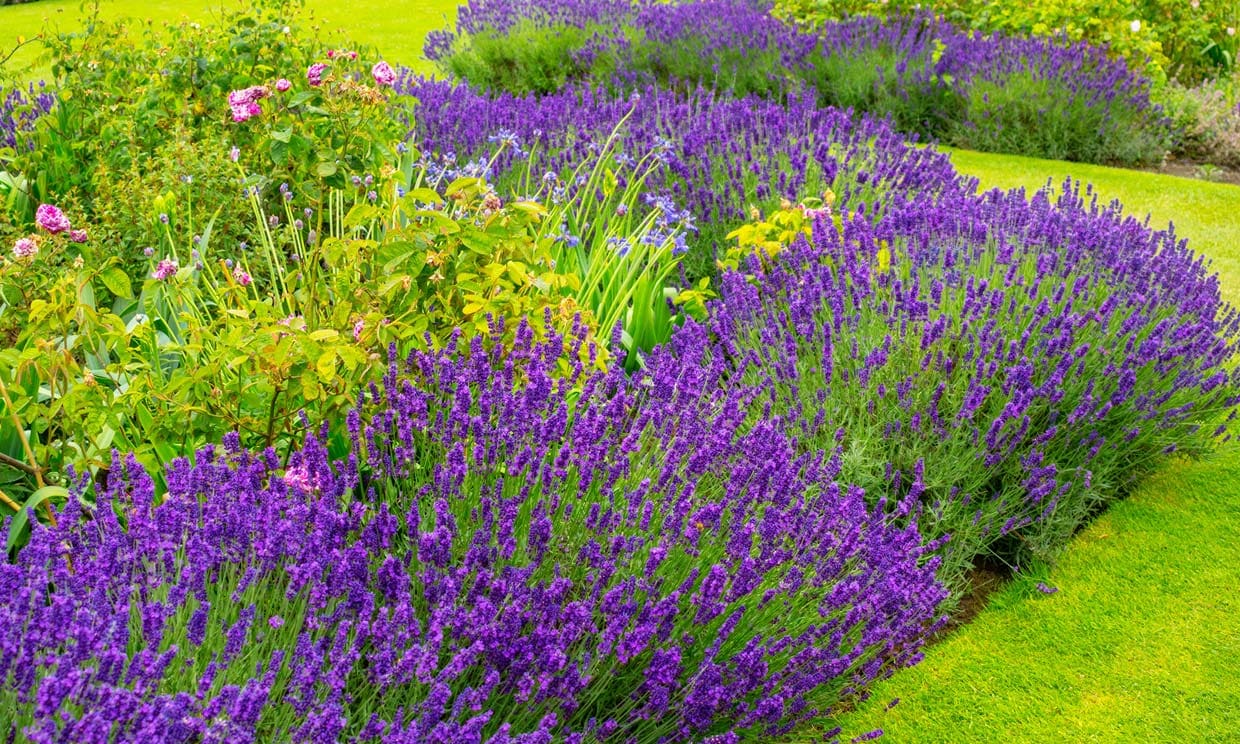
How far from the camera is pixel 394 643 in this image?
6.34ft

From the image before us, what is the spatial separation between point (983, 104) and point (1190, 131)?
149cm

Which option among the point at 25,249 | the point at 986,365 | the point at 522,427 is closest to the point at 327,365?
the point at 522,427

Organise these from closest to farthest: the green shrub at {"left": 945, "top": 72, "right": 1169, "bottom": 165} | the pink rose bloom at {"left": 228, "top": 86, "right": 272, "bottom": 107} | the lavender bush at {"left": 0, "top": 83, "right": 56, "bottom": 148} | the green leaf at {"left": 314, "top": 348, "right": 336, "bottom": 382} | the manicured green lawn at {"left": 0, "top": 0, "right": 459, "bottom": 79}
Answer: the green leaf at {"left": 314, "top": 348, "right": 336, "bottom": 382} < the pink rose bloom at {"left": 228, "top": 86, "right": 272, "bottom": 107} < the lavender bush at {"left": 0, "top": 83, "right": 56, "bottom": 148} < the green shrub at {"left": 945, "top": 72, "right": 1169, "bottom": 165} < the manicured green lawn at {"left": 0, "top": 0, "right": 459, "bottom": 79}

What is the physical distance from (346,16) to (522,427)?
44.3 ft

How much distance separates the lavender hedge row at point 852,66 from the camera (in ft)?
24.8

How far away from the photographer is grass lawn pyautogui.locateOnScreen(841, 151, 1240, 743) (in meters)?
2.85

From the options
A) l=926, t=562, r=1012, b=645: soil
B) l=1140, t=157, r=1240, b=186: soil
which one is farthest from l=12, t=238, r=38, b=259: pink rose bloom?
l=1140, t=157, r=1240, b=186: soil

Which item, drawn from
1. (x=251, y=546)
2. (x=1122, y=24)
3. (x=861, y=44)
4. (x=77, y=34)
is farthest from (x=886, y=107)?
(x=251, y=546)

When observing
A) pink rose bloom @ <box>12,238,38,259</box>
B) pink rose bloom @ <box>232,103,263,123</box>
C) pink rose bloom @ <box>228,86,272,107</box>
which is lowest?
pink rose bloom @ <box>12,238,38,259</box>

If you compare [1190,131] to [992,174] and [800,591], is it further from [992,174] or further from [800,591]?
[800,591]

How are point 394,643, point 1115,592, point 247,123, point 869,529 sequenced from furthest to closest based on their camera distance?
point 247,123
point 1115,592
point 869,529
point 394,643

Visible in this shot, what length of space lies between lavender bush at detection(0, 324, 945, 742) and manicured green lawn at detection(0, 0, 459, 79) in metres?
10.00

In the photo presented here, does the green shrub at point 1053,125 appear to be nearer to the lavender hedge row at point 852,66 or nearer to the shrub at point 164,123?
the lavender hedge row at point 852,66

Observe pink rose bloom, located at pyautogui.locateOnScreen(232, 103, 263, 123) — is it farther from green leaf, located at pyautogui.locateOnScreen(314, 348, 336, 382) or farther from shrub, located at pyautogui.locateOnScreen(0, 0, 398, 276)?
green leaf, located at pyautogui.locateOnScreen(314, 348, 336, 382)
